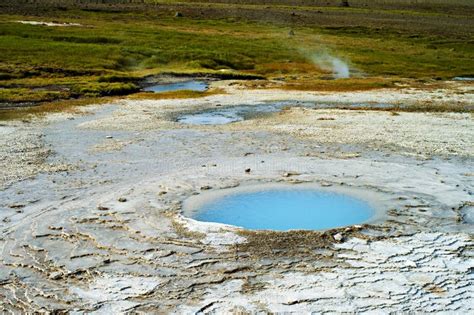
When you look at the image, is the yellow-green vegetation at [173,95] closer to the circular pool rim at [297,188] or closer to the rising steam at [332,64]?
the rising steam at [332,64]

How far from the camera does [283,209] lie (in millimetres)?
14719

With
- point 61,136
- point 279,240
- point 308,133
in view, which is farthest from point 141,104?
point 279,240

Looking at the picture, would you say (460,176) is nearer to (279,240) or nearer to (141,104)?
(279,240)

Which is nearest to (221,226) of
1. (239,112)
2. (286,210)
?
(286,210)

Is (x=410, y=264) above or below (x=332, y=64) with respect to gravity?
below

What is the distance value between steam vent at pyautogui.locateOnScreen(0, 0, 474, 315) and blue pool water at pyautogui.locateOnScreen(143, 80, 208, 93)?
27 centimetres

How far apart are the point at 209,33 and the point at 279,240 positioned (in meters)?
62.0

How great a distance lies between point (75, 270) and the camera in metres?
11.4

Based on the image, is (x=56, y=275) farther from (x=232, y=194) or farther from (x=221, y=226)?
(x=232, y=194)

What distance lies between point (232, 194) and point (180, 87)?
2628 centimetres

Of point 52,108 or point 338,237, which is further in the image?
point 52,108

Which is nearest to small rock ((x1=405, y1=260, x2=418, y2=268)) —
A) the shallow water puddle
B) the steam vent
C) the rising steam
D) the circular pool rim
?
→ the steam vent

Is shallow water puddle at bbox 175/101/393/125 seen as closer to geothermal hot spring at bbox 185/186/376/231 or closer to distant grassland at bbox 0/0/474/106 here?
distant grassland at bbox 0/0/474/106

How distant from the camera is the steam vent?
414 inches
